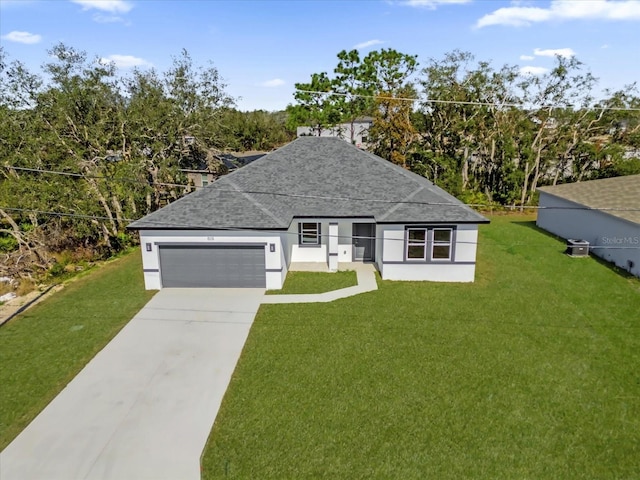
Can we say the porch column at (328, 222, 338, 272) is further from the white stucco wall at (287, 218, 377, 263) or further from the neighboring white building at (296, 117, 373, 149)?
the neighboring white building at (296, 117, 373, 149)

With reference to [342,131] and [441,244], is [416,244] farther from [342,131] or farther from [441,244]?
[342,131]

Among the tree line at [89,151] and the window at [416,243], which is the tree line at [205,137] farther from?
the window at [416,243]

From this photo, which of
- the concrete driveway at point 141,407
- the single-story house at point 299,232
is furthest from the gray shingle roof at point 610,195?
the concrete driveway at point 141,407

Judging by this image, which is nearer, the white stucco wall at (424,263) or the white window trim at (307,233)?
the white stucco wall at (424,263)

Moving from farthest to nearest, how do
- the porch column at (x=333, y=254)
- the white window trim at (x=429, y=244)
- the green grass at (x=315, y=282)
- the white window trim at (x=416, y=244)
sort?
the porch column at (x=333, y=254) → the white window trim at (x=416, y=244) → the white window trim at (x=429, y=244) → the green grass at (x=315, y=282)

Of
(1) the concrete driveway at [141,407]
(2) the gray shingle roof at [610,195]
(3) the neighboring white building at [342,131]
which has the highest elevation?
(3) the neighboring white building at [342,131]

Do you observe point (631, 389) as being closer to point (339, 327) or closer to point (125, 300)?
point (339, 327)

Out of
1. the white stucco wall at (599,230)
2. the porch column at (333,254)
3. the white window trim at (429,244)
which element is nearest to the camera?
the white window trim at (429,244)

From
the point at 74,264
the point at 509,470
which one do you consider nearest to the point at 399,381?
the point at 509,470
